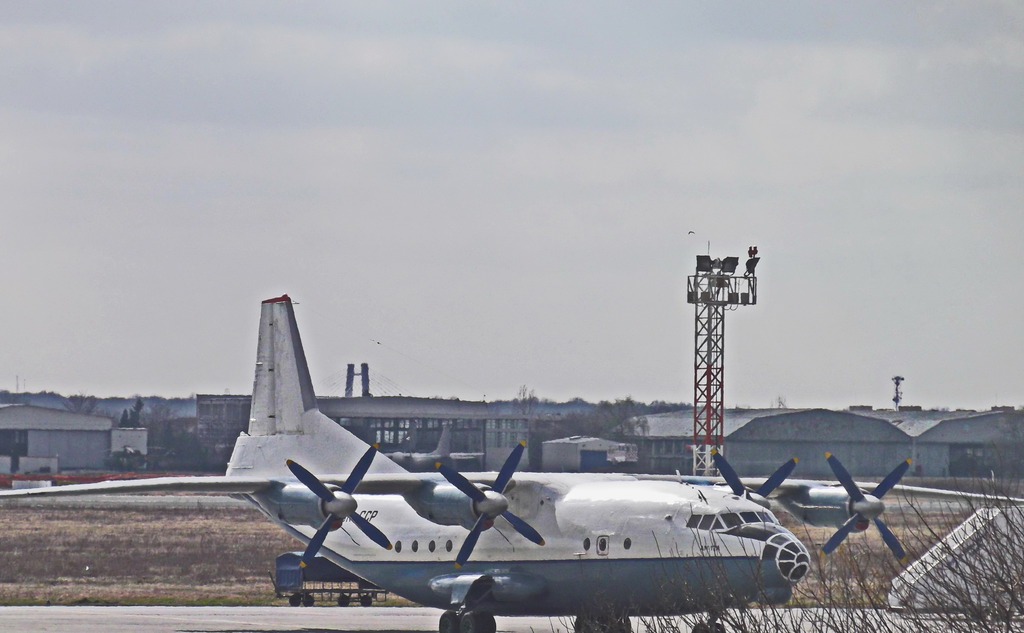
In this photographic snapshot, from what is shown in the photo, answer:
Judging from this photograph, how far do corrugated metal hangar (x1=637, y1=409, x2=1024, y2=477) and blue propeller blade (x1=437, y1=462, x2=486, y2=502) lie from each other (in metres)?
74.4

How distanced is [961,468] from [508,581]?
8202cm

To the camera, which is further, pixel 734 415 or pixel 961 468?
pixel 734 415

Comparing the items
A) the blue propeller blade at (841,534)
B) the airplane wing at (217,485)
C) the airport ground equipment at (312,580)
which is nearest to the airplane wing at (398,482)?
the airplane wing at (217,485)

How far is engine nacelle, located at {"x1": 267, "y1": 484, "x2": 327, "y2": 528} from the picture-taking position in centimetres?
2912

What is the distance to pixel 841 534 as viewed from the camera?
28719 mm

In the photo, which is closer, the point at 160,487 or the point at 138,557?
the point at 160,487

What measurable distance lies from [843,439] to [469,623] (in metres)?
82.5

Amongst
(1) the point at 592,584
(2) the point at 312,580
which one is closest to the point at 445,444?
(2) the point at 312,580

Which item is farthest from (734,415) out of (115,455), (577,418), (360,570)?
(360,570)

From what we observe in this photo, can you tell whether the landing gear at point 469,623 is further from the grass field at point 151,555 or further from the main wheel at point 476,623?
the grass field at point 151,555

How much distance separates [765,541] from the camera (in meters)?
26.4

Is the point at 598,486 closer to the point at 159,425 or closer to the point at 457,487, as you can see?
the point at 457,487

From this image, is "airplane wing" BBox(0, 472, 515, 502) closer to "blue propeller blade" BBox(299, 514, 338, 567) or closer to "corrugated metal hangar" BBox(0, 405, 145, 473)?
"blue propeller blade" BBox(299, 514, 338, 567)

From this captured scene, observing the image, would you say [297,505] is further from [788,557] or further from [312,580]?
[788,557]
